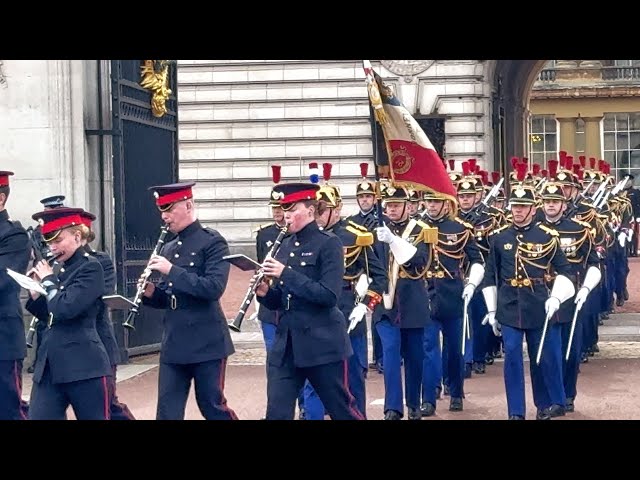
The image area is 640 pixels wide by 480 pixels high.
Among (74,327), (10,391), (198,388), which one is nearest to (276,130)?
(10,391)

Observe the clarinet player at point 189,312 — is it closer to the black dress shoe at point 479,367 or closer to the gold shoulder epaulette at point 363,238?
the gold shoulder epaulette at point 363,238

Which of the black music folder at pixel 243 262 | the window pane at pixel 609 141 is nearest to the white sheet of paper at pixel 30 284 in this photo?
the black music folder at pixel 243 262

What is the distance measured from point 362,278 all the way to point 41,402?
129 inches

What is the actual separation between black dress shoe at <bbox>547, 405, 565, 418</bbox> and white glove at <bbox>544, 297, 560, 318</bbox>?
0.73 metres

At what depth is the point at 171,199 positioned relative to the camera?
9031 millimetres

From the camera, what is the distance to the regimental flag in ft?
35.1

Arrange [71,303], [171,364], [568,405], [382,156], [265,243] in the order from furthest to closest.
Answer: [265,243], [568,405], [382,156], [171,364], [71,303]

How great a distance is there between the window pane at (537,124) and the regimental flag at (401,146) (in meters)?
38.3

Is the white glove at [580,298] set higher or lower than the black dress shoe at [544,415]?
higher

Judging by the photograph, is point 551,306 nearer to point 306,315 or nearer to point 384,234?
point 384,234

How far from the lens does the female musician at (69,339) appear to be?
841 cm

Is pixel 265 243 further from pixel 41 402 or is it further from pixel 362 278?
pixel 41 402
